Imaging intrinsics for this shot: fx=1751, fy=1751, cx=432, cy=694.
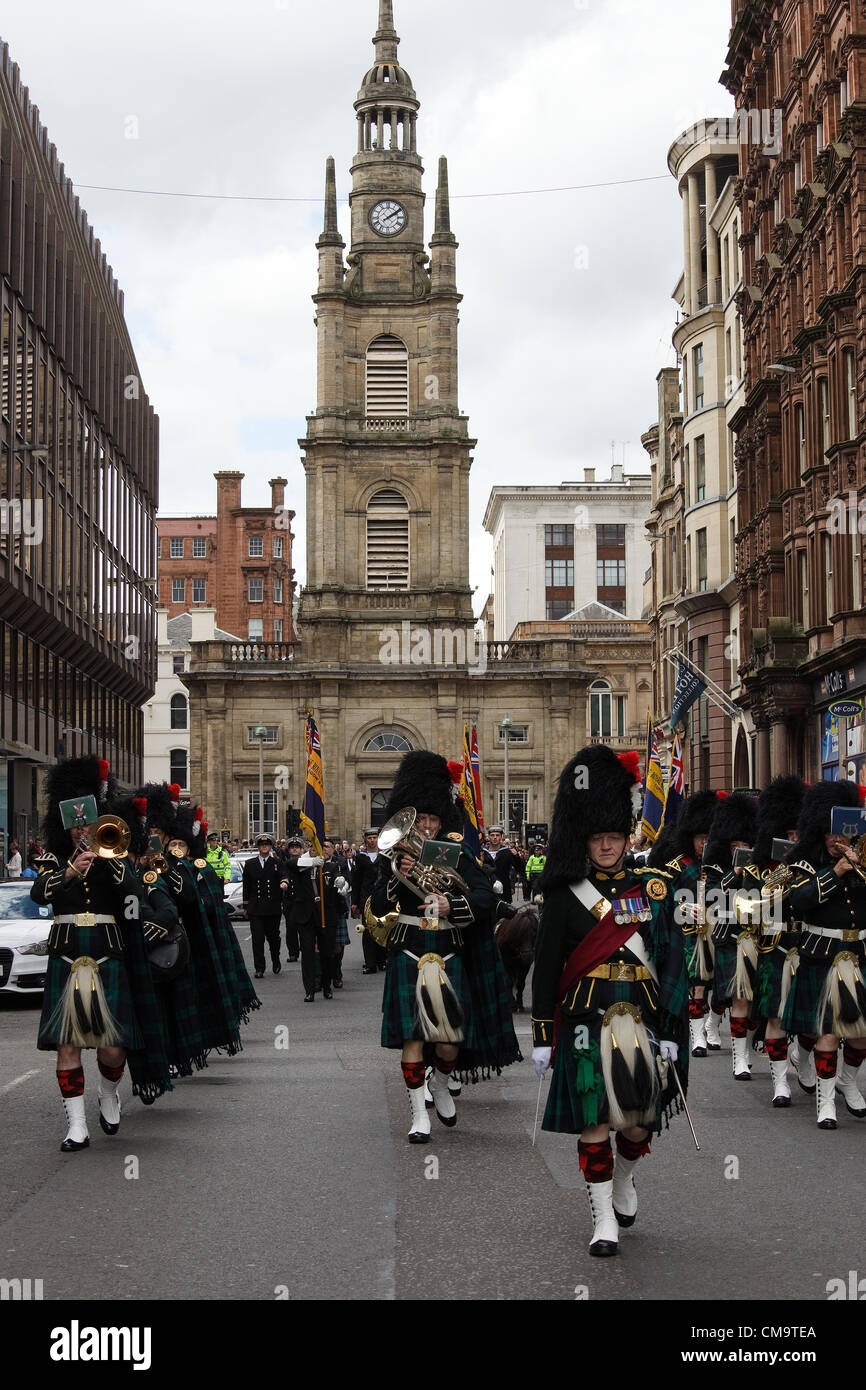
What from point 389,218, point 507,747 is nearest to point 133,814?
point 507,747

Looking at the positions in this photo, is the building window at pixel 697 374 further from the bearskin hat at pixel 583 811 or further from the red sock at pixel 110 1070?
the bearskin hat at pixel 583 811

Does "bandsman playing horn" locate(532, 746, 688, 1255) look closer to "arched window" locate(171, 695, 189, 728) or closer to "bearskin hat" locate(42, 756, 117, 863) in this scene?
"bearskin hat" locate(42, 756, 117, 863)

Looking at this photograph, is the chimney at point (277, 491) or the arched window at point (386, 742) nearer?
the arched window at point (386, 742)

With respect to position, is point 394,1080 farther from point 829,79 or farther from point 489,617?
point 489,617

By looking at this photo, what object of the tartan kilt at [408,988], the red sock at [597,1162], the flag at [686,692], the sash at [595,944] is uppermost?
the flag at [686,692]

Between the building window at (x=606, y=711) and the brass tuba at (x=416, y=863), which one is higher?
the building window at (x=606, y=711)

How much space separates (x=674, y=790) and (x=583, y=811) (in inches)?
312

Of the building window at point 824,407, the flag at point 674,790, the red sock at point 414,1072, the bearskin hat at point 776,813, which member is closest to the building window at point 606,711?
the building window at point 824,407

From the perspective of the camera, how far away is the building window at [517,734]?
73.0m

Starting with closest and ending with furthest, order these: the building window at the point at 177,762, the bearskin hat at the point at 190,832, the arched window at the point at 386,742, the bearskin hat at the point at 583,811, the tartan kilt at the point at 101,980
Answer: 1. the bearskin hat at the point at 583,811
2. the tartan kilt at the point at 101,980
3. the bearskin hat at the point at 190,832
4. the arched window at the point at 386,742
5. the building window at the point at 177,762

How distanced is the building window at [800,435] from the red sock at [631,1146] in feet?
104

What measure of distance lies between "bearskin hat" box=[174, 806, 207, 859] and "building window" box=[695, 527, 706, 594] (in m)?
40.4

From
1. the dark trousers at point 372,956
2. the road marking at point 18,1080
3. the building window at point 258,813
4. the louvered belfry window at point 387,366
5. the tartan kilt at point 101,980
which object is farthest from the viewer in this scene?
the louvered belfry window at point 387,366
